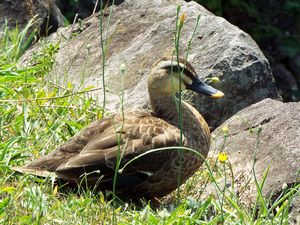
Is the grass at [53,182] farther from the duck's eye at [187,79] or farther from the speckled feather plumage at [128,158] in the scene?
the duck's eye at [187,79]

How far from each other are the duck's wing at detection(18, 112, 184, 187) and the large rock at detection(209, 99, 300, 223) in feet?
2.08

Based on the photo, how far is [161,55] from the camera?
7.77m

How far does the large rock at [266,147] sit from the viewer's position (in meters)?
6.23

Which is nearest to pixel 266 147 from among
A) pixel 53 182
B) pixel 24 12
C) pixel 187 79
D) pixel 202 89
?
pixel 202 89

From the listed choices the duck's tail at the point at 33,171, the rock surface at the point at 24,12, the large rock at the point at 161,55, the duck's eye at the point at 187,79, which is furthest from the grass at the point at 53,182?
the duck's eye at the point at 187,79

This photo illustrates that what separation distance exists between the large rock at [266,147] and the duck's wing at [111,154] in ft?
2.08

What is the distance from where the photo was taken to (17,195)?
5566 millimetres

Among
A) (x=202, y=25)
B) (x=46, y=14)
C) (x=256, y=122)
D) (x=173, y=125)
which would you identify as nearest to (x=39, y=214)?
(x=173, y=125)

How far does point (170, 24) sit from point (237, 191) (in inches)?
87.1

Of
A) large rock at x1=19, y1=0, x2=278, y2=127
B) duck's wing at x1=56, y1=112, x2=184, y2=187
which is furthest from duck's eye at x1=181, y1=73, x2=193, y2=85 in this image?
large rock at x1=19, y1=0, x2=278, y2=127

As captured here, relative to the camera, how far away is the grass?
5.37 metres

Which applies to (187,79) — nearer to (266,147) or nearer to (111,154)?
(266,147)

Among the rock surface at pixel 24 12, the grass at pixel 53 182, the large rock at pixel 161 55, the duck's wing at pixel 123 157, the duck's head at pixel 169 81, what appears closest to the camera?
the grass at pixel 53 182

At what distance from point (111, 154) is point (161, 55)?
198cm
